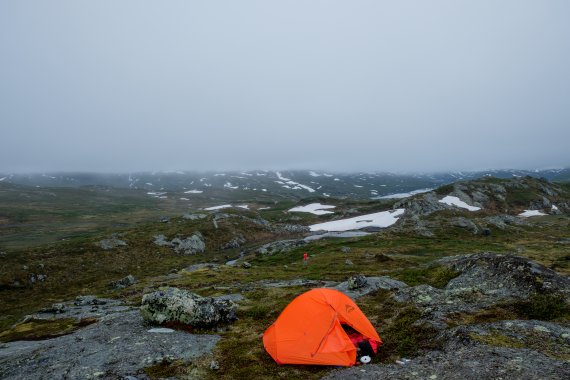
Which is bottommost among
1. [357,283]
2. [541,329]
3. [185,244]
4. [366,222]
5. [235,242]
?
[235,242]

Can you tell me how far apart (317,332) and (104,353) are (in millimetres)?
11515

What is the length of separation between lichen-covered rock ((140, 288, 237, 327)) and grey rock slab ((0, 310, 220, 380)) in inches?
39.6

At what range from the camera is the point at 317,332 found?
16.1 meters

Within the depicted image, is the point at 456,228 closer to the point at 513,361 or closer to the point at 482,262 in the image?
the point at 482,262

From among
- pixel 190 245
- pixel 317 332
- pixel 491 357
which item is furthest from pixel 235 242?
pixel 491 357

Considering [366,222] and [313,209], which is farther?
[313,209]

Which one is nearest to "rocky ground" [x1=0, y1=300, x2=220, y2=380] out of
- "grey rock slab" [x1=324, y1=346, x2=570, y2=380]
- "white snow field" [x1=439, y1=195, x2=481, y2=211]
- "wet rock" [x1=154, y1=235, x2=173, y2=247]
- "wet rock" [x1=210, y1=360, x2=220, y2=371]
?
"wet rock" [x1=210, y1=360, x2=220, y2=371]

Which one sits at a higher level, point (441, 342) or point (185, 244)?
point (441, 342)

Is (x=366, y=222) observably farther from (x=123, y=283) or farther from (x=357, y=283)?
(x=357, y=283)

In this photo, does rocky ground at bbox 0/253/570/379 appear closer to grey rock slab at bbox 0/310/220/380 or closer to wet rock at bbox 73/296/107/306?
grey rock slab at bbox 0/310/220/380

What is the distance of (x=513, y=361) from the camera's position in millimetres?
12906

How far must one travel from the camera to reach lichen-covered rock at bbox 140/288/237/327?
21.6 m

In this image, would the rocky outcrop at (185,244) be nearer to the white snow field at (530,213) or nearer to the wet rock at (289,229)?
the wet rock at (289,229)

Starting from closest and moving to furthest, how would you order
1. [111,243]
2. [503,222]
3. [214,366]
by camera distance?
[214,366], [111,243], [503,222]
